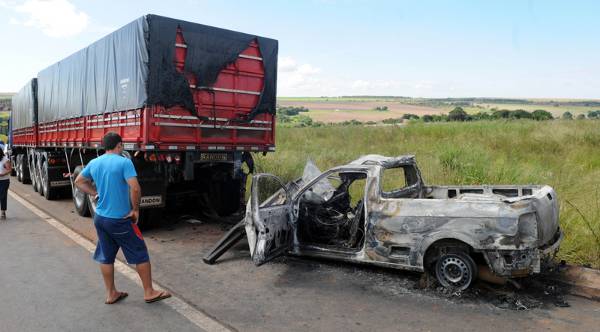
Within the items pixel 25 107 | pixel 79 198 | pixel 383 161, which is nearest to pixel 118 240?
pixel 383 161

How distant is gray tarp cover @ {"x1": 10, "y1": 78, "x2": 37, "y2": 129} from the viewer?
13375 mm

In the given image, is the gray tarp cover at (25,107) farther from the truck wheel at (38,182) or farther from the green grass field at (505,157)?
the green grass field at (505,157)

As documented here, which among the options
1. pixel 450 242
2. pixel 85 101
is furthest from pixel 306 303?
pixel 85 101

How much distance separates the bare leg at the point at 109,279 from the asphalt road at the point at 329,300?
0.48ft

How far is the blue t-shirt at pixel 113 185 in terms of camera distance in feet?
14.3

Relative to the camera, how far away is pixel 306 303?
4578 mm

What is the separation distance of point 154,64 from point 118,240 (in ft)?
10.9

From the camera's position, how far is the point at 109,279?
14.7ft

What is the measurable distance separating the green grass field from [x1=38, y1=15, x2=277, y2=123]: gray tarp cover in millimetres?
4443

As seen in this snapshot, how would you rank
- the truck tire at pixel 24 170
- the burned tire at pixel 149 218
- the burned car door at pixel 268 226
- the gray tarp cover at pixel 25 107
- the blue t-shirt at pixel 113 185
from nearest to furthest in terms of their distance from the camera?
the blue t-shirt at pixel 113 185 → the burned car door at pixel 268 226 → the burned tire at pixel 149 218 → the gray tarp cover at pixel 25 107 → the truck tire at pixel 24 170

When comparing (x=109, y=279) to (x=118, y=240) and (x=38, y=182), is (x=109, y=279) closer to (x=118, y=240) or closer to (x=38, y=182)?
(x=118, y=240)

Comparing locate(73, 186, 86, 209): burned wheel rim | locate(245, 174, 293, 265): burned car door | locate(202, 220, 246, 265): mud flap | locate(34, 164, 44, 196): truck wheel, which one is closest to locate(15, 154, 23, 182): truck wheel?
locate(34, 164, 44, 196): truck wheel

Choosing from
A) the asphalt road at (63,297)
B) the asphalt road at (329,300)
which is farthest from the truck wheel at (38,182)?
the asphalt road at (329,300)

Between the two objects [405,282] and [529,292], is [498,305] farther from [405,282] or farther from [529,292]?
[405,282]
